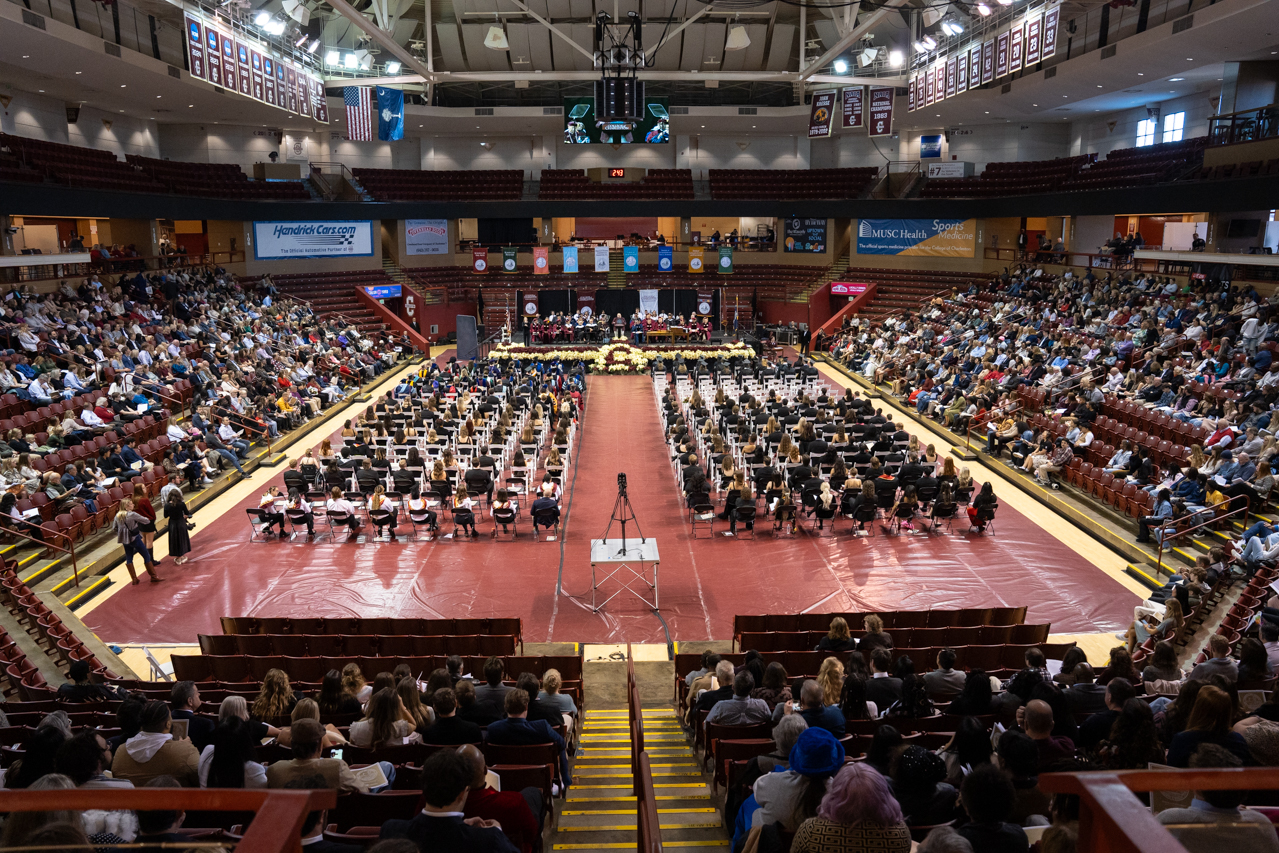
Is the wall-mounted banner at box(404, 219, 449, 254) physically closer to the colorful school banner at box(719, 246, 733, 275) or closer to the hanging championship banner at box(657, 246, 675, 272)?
the hanging championship banner at box(657, 246, 675, 272)

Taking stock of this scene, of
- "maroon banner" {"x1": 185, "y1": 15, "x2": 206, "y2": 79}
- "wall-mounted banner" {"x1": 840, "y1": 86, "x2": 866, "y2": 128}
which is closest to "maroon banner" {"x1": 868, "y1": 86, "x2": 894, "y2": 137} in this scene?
"wall-mounted banner" {"x1": 840, "y1": 86, "x2": 866, "y2": 128}

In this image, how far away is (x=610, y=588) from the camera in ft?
48.2

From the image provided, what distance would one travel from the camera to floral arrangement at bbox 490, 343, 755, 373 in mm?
36219

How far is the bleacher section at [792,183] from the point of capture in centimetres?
4634

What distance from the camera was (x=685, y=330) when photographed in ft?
130

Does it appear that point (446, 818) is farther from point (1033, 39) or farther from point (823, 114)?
point (823, 114)

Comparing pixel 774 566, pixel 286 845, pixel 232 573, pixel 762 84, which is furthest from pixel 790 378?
pixel 286 845

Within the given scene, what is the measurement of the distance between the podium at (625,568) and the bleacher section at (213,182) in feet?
92.7

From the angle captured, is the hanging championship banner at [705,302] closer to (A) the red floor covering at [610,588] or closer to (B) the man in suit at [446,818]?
(A) the red floor covering at [610,588]

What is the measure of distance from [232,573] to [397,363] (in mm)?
22576

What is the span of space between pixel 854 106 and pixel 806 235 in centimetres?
1262

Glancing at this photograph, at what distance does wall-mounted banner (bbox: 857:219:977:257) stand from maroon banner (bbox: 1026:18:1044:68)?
19.4m

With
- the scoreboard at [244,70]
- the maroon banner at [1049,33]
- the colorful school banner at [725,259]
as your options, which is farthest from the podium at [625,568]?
the colorful school banner at [725,259]

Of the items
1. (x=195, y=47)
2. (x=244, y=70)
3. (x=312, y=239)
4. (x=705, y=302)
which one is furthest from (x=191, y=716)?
(x=705, y=302)
